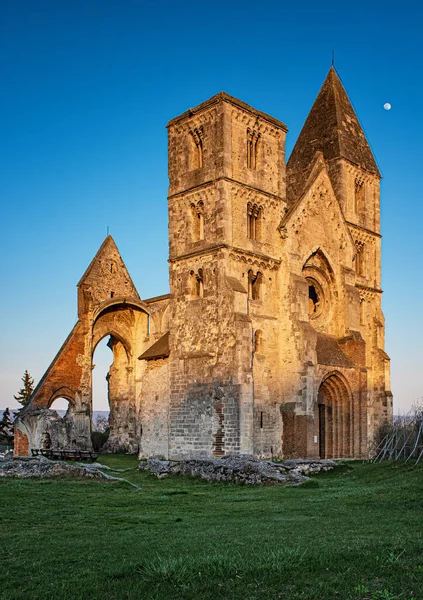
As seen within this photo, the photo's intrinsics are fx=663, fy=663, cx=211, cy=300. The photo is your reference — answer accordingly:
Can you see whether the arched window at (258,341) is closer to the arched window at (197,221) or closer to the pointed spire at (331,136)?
the arched window at (197,221)

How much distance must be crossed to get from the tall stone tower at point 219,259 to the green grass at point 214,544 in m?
12.4

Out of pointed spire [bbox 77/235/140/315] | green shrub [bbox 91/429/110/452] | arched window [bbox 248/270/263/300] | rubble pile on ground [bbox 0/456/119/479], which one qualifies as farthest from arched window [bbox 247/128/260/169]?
green shrub [bbox 91/429/110/452]

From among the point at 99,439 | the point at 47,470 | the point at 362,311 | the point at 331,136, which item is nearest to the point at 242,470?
the point at 47,470

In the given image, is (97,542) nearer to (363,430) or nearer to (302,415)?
(302,415)

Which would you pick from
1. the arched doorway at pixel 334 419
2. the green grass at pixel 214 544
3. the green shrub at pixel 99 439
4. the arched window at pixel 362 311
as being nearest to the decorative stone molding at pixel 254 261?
the arched doorway at pixel 334 419

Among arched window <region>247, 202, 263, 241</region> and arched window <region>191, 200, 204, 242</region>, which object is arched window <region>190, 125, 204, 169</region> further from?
arched window <region>247, 202, 263, 241</region>

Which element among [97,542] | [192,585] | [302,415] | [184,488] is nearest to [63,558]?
[97,542]

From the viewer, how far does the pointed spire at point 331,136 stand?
41.6m

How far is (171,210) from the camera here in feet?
116

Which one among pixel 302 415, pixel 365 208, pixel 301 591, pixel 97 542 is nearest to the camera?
pixel 301 591

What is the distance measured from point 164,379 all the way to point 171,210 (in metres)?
8.95

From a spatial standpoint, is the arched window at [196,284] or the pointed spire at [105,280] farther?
the pointed spire at [105,280]

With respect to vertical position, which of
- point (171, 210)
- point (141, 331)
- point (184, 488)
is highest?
point (171, 210)

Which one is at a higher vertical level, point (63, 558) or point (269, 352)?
point (269, 352)
